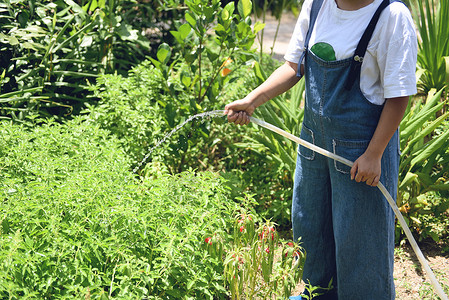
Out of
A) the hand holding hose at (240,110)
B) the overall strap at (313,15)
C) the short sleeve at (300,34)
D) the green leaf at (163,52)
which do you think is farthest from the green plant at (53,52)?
the overall strap at (313,15)

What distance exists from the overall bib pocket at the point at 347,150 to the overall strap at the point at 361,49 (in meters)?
0.24

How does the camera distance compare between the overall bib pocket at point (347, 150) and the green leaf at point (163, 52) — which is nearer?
the overall bib pocket at point (347, 150)

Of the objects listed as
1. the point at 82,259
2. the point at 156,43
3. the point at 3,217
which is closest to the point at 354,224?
the point at 82,259

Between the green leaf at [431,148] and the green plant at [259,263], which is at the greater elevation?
the green leaf at [431,148]

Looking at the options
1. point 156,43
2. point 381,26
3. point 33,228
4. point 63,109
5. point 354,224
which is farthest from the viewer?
point 156,43

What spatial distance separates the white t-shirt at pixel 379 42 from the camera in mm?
1903

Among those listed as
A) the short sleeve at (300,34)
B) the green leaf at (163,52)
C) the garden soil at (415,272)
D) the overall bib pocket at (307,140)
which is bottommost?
the garden soil at (415,272)

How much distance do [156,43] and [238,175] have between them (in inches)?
74.1

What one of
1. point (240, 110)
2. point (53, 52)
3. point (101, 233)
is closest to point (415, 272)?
point (240, 110)

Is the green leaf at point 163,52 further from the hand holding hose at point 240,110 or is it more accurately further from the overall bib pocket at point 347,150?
the overall bib pocket at point 347,150

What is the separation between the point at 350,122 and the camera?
6.88 ft

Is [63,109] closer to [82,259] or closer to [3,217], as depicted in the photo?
[3,217]

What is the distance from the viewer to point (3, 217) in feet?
7.02

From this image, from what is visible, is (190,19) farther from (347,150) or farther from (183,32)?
(347,150)
